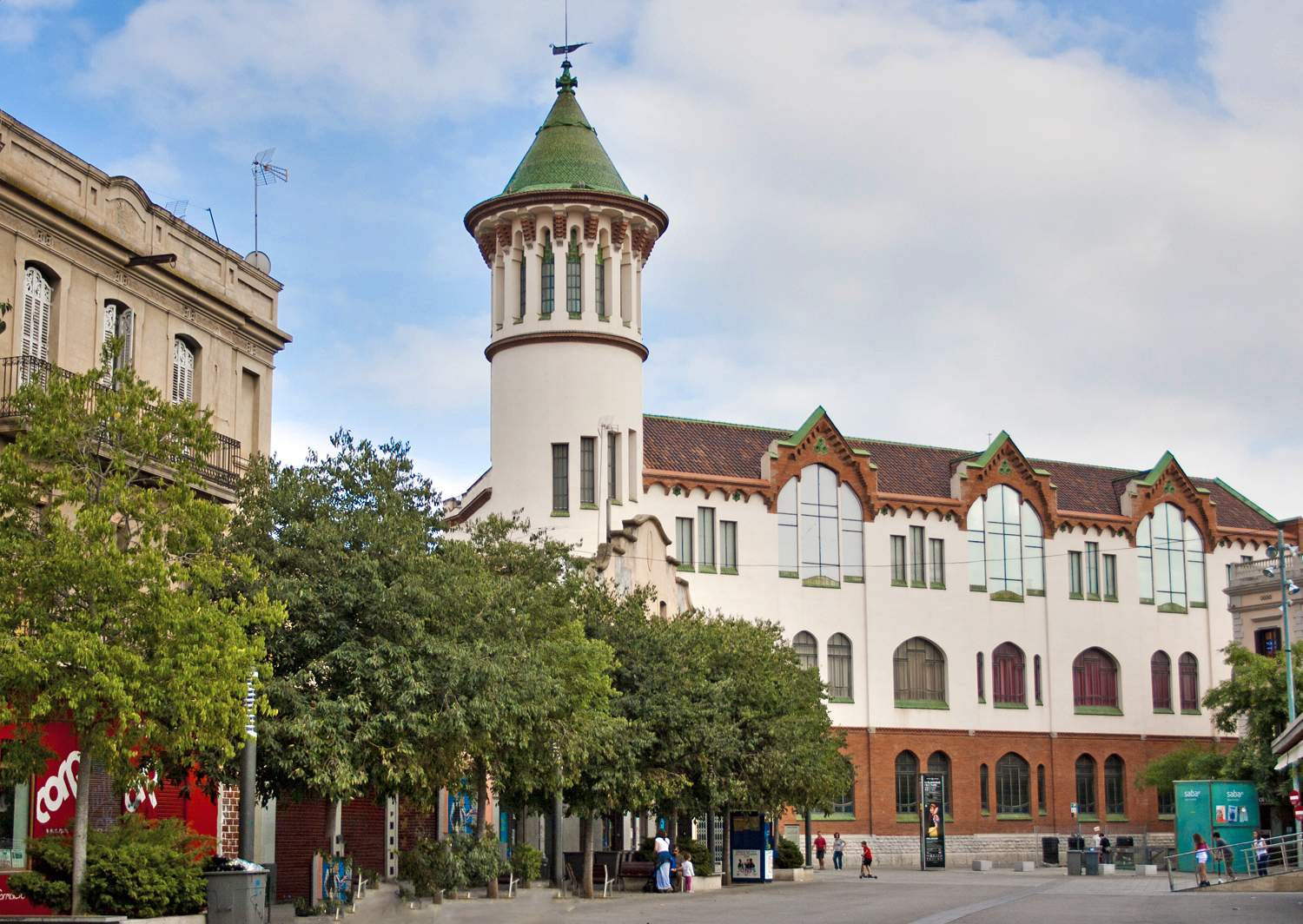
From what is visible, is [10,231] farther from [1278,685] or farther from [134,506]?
[1278,685]

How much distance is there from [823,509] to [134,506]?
49.6 meters

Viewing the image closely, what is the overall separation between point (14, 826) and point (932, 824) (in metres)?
45.3

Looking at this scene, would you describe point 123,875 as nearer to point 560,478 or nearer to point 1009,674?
point 560,478

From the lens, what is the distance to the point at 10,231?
27.8 m

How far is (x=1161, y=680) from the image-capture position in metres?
79.5

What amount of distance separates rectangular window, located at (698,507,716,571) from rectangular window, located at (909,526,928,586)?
10.3m

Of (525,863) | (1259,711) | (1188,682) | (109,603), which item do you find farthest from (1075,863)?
(109,603)

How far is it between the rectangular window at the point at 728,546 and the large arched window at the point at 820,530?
2239 millimetres

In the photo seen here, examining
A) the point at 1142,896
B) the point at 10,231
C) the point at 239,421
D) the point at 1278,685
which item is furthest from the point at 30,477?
the point at 1278,685

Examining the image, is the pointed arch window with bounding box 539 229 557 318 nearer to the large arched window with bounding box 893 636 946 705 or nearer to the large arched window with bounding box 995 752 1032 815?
the large arched window with bounding box 893 636 946 705

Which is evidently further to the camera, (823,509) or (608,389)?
(823,509)

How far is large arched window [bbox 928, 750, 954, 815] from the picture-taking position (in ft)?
237

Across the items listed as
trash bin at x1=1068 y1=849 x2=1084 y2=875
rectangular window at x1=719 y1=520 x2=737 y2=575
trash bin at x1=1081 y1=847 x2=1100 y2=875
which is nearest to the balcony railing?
trash bin at x1=1081 y1=847 x2=1100 y2=875

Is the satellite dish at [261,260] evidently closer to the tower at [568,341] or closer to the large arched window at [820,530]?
the tower at [568,341]
